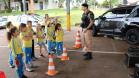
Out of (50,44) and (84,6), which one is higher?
(84,6)

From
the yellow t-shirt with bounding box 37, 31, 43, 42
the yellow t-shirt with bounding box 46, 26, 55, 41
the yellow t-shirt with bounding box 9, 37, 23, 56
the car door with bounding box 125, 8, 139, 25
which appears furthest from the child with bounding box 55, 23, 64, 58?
the car door with bounding box 125, 8, 139, 25

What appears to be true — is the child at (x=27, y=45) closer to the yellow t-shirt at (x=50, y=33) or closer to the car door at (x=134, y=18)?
the yellow t-shirt at (x=50, y=33)

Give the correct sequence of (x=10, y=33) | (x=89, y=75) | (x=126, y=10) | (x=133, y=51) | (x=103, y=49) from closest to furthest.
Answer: (x=10, y=33), (x=89, y=75), (x=133, y=51), (x=103, y=49), (x=126, y=10)

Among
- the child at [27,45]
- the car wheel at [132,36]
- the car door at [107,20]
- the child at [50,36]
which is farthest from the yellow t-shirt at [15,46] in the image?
the car door at [107,20]

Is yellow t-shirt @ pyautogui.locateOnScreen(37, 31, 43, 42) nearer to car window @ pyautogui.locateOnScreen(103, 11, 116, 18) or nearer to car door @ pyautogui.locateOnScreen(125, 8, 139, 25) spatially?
car door @ pyautogui.locateOnScreen(125, 8, 139, 25)

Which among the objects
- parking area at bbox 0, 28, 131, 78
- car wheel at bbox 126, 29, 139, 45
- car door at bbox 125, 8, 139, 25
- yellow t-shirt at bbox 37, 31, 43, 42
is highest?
car door at bbox 125, 8, 139, 25

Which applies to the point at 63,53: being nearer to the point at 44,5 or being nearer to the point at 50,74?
the point at 50,74

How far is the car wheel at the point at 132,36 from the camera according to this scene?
14.0 metres

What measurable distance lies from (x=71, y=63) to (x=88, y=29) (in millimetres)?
1306

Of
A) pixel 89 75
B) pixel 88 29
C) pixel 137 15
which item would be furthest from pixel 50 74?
pixel 137 15

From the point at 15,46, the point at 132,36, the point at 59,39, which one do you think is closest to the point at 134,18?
the point at 132,36

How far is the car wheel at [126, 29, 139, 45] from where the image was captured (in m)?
14.0

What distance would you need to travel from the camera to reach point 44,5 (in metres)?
86.4

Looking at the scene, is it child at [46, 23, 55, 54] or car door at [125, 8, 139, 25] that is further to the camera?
car door at [125, 8, 139, 25]
